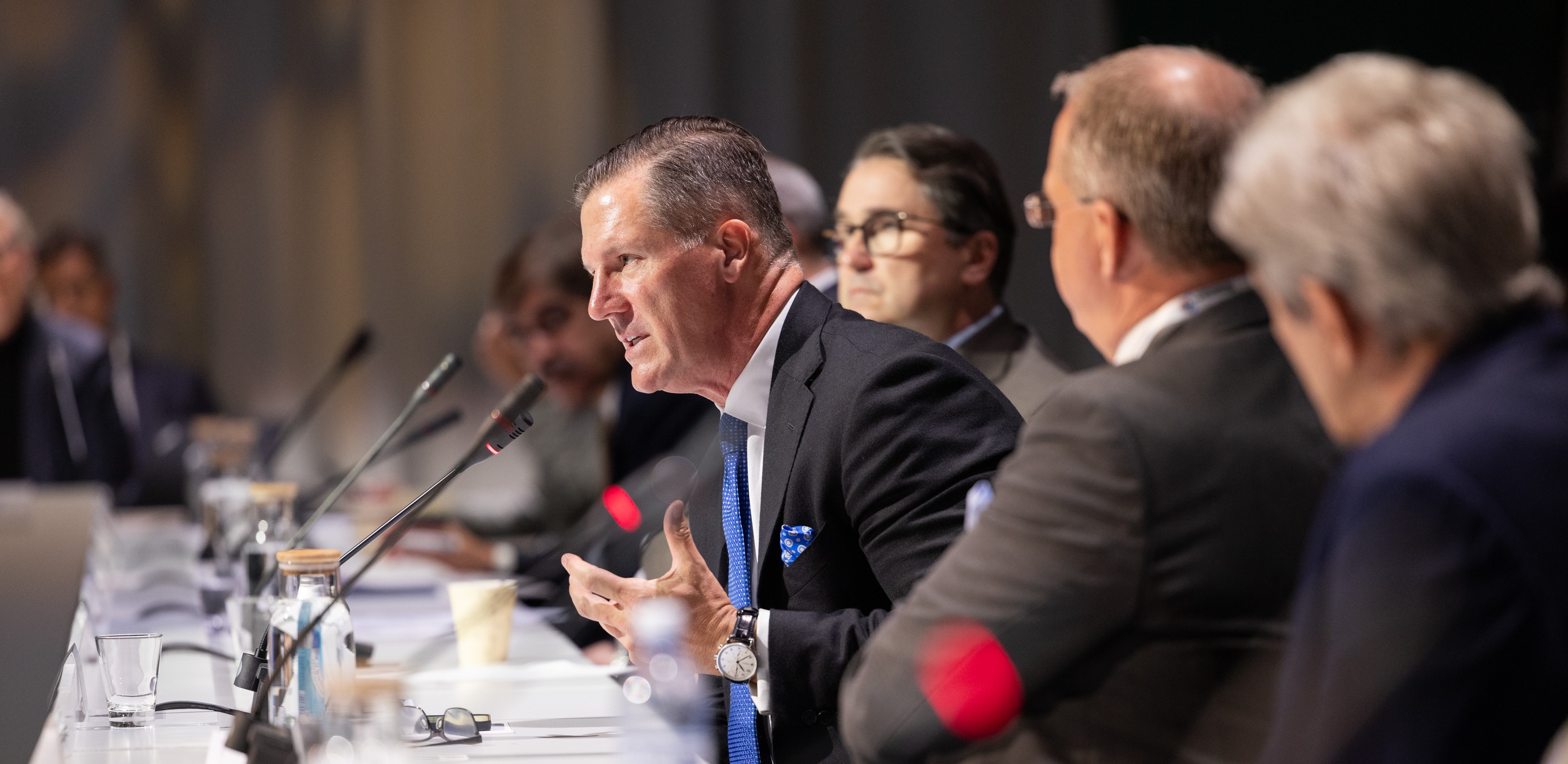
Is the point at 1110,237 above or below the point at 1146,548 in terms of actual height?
above

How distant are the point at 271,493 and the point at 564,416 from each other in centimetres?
150

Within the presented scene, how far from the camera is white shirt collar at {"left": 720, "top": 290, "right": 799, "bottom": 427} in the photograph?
1.80 m

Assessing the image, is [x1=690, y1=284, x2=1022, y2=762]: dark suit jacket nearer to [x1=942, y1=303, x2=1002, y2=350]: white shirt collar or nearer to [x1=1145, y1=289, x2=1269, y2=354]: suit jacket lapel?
[x1=1145, y1=289, x2=1269, y2=354]: suit jacket lapel

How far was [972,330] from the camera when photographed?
2.55m

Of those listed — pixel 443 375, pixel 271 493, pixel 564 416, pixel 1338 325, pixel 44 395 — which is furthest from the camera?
pixel 44 395

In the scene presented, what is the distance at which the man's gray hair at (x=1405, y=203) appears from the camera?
0.90 meters

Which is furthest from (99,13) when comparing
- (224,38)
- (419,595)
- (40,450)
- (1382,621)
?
(1382,621)

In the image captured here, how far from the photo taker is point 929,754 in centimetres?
116

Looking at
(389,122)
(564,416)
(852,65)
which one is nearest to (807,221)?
(564,416)

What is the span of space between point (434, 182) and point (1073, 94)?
192 inches

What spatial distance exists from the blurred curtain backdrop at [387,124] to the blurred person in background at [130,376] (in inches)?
8.3

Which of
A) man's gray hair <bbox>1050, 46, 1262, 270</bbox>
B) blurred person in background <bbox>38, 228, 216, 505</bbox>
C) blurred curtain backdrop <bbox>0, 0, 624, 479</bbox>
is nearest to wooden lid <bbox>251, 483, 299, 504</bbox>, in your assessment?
man's gray hair <bbox>1050, 46, 1262, 270</bbox>

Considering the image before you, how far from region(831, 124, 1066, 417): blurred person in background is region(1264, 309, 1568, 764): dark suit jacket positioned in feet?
5.41

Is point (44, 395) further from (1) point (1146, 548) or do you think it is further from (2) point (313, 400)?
(1) point (1146, 548)
